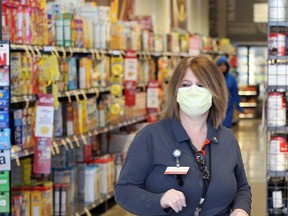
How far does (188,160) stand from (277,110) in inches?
140

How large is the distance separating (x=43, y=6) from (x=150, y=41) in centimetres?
508

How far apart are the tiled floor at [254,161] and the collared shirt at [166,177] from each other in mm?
3229

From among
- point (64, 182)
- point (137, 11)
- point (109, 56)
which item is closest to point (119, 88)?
point (109, 56)

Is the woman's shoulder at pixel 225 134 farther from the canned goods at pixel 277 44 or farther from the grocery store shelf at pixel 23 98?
the canned goods at pixel 277 44

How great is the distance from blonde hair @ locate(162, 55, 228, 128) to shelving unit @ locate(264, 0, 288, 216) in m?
3.25

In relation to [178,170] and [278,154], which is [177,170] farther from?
[278,154]

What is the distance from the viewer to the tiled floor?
926 cm

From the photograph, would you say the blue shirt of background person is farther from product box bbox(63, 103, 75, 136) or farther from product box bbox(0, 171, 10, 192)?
product box bbox(0, 171, 10, 192)

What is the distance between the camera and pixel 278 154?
21.6ft

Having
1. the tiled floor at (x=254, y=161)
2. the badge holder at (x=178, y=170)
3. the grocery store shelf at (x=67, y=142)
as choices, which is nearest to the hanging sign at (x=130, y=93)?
the grocery store shelf at (x=67, y=142)

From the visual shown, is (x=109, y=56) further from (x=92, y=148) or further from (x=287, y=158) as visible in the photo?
(x=287, y=158)

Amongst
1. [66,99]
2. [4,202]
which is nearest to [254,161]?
[66,99]

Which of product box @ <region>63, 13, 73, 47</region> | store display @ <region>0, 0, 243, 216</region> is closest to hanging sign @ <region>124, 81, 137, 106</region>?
store display @ <region>0, 0, 243, 216</region>

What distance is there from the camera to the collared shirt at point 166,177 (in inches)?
125
